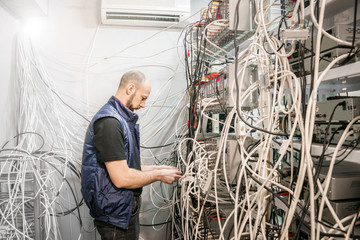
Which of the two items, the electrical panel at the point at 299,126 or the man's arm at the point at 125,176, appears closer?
the electrical panel at the point at 299,126

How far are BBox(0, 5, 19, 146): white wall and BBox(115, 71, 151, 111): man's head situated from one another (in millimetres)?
1072

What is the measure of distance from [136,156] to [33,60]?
1422 mm

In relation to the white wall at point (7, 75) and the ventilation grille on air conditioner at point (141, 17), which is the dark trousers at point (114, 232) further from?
the ventilation grille on air conditioner at point (141, 17)

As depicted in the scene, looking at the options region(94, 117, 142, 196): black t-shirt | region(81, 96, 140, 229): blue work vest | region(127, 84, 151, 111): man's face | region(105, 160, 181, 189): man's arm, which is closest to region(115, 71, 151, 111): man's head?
region(127, 84, 151, 111): man's face

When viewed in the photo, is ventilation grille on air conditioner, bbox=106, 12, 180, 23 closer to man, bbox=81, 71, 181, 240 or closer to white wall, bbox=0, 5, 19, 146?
white wall, bbox=0, 5, 19, 146

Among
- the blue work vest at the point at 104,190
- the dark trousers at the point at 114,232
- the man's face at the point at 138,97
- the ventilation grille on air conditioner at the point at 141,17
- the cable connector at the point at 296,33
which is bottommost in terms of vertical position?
the dark trousers at the point at 114,232

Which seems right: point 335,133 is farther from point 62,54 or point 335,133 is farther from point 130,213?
point 62,54

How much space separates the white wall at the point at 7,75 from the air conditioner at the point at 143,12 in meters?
0.76

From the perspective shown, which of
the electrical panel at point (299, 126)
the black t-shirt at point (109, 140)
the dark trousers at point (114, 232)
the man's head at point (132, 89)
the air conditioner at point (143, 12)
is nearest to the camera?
the electrical panel at point (299, 126)

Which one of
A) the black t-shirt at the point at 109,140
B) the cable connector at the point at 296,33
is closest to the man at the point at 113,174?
the black t-shirt at the point at 109,140

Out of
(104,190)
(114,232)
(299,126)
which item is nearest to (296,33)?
(299,126)

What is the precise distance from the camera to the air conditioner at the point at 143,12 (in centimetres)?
226

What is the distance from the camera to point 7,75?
207 cm

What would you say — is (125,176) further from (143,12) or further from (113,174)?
(143,12)
